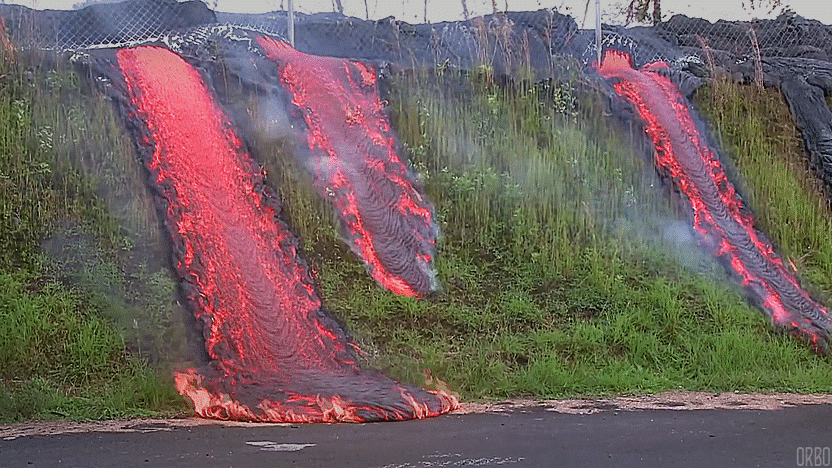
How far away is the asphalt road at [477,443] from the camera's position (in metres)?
6.29

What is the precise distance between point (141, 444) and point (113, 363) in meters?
2.32

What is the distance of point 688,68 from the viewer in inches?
581

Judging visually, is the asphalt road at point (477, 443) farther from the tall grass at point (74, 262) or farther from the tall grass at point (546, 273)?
the tall grass at point (546, 273)

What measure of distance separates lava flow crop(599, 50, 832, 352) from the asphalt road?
3.00 m

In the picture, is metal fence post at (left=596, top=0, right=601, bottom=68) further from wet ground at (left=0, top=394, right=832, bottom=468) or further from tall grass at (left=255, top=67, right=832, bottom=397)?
wet ground at (left=0, top=394, right=832, bottom=468)

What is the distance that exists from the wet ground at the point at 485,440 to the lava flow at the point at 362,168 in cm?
288

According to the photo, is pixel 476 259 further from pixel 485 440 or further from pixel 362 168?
pixel 485 440

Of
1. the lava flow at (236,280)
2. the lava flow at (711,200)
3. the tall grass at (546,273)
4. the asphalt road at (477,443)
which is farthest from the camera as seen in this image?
the lava flow at (711,200)

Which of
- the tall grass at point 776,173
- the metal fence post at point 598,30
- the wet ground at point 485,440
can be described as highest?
the metal fence post at point 598,30

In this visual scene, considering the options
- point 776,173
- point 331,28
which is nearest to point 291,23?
point 331,28

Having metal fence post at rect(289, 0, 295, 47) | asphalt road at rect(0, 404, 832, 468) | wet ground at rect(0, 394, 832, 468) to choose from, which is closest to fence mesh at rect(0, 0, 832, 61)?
metal fence post at rect(289, 0, 295, 47)

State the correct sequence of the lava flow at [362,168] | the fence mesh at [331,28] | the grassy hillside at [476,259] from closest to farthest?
the grassy hillside at [476,259] < the lava flow at [362,168] < the fence mesh at [331,28]

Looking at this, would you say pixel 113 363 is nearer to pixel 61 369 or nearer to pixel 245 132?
pixel 61 369

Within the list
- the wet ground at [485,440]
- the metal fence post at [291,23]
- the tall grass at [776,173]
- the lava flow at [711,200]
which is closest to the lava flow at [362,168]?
the metal fence post at [291,23]
